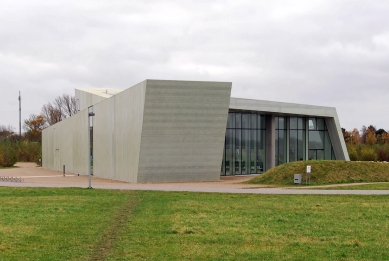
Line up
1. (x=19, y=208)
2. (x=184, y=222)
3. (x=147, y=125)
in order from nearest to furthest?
(x=184, y=222)
(x=19, y=208)
(x=147, y=125)

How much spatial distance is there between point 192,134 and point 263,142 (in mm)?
13518

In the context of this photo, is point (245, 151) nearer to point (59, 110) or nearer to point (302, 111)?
point (302, 111)

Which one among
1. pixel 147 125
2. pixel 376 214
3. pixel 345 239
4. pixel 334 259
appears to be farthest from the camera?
pixel 147 125

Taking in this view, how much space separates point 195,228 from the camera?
1411 centimetres

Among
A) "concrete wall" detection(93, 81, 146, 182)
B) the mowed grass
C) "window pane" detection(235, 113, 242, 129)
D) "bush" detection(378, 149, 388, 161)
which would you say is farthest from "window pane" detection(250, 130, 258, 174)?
the mowed grass

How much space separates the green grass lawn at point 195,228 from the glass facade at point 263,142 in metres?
23.8

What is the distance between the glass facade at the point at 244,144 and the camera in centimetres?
4672

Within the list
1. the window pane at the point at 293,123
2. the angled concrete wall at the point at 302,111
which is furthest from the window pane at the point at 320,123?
the window pane at the point at 293,123

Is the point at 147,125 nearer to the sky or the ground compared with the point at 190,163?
nearer to the sky

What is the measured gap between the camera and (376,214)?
672 inches

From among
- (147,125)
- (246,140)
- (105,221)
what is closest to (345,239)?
(105,221)

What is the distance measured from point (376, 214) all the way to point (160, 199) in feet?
29.7

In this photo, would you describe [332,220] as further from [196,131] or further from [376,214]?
[196,131]

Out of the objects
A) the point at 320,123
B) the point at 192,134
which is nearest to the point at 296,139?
the point at 320,123
